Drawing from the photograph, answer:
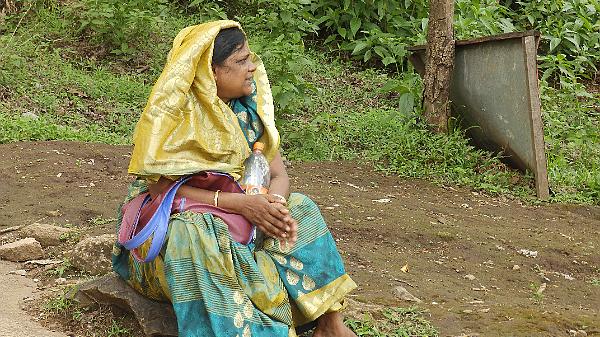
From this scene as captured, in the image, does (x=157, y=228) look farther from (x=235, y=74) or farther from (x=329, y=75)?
(x=329, y=75)

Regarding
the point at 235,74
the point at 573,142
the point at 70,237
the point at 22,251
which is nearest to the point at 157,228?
the point at 235,74

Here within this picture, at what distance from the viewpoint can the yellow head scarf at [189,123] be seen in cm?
326

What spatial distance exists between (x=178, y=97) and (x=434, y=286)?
1883mm

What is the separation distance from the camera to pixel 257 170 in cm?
359

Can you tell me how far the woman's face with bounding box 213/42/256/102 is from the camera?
3461mm

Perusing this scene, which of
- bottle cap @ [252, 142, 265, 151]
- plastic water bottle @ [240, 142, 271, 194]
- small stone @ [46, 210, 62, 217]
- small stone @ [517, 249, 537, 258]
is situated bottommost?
small stone @ [517, 249, 537, 258]

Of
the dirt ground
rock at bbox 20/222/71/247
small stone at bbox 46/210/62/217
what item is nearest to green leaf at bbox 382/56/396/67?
the dirt ground

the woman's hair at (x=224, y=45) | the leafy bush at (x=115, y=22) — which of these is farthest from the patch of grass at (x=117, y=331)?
the leafy bush at (x=115, y=22)

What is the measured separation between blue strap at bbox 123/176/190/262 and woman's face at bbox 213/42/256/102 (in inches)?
16.2

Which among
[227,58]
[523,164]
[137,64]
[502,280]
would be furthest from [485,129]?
[227,58]

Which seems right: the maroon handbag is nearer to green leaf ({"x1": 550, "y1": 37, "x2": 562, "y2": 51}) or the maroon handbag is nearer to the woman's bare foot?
the woman's bare foot

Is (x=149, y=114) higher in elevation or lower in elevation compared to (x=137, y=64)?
higher

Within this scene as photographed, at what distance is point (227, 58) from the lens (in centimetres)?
345

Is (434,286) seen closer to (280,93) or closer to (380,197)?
(380,197)
